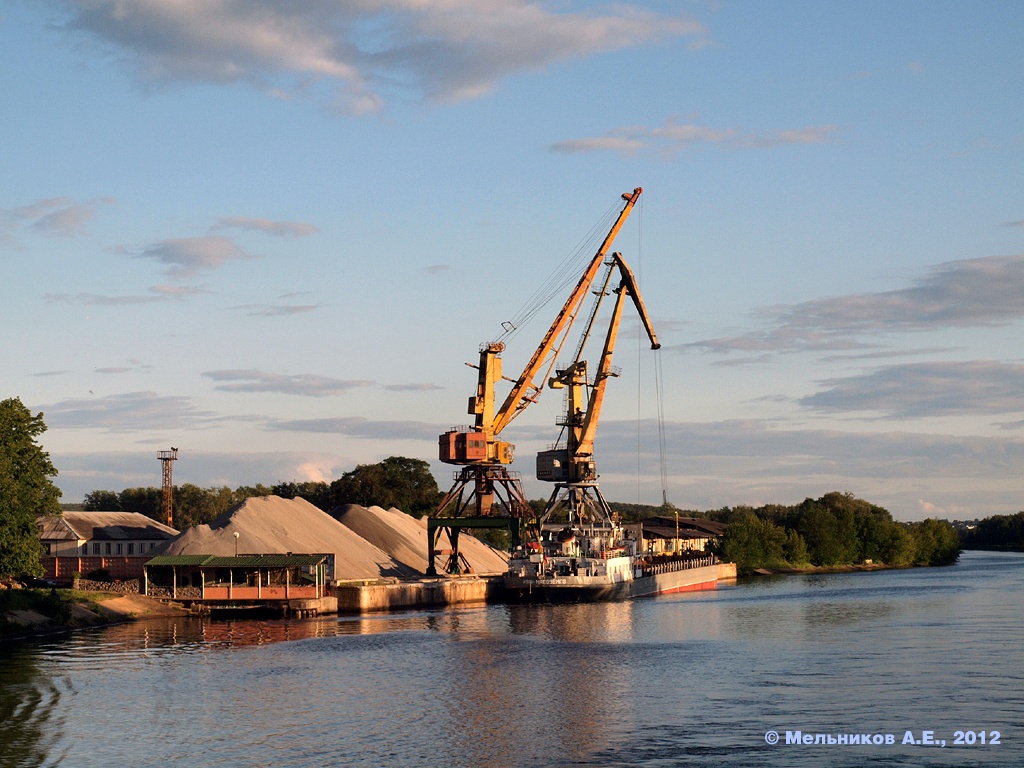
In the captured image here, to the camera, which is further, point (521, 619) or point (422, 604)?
point (422, 604)

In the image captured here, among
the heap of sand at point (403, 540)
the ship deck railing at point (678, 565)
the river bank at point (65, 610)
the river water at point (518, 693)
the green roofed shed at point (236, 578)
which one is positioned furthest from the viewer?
the ship deck railing at point (678, 565)

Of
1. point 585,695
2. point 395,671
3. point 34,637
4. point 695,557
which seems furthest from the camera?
point 695,557

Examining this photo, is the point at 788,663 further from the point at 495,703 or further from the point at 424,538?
the point at 424,538

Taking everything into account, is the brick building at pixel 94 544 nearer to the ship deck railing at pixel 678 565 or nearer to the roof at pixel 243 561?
the roof at pixel 243 561

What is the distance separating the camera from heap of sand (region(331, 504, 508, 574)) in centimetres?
11831

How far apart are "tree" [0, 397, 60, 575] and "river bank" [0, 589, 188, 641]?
6.74 feet

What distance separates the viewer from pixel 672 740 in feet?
124

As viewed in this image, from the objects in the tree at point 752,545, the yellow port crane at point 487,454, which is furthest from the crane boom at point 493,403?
the tree at point 752,545

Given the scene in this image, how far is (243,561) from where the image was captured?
8781 cm

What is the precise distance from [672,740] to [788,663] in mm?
19106

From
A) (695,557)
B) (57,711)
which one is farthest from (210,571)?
(695,557)

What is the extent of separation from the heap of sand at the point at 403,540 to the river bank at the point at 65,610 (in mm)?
35201

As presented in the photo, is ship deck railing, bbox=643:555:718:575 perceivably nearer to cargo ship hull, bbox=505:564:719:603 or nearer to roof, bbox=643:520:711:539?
cargo ship hull, bbox=505:564:719:603

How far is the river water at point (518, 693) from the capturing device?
36688mm
